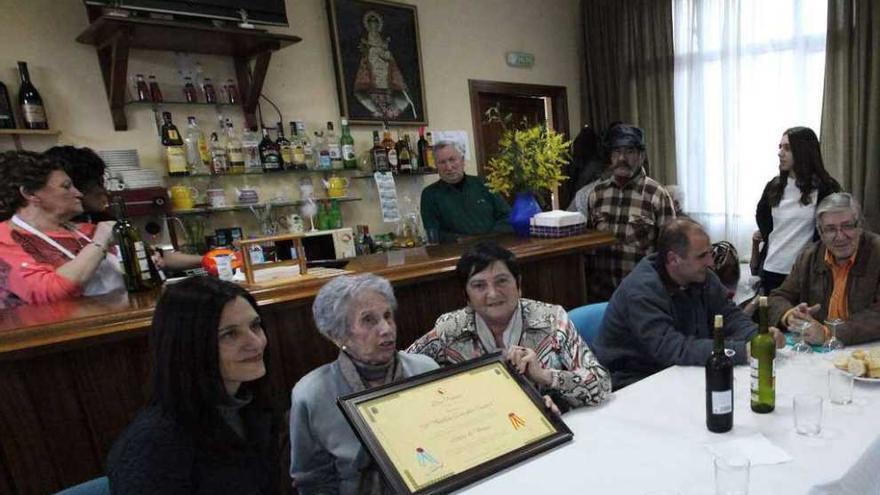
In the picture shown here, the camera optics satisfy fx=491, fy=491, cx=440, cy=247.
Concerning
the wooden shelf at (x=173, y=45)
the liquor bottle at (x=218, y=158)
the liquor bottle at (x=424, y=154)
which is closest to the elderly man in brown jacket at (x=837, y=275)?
the liquor bottle at (x=424, y=154)

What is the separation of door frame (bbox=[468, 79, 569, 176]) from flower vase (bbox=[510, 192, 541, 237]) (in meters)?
1.82

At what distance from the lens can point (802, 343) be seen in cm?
164

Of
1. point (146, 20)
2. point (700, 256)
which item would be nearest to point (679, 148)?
point (700, 256)

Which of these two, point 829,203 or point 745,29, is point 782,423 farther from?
point 745,29

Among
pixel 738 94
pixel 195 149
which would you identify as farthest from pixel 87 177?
pixel 738 94

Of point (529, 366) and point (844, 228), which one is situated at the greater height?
point (844, 228)

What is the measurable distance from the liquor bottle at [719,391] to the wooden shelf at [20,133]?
315cm

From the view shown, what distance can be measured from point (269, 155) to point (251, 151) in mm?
132

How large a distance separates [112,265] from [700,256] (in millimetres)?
2198

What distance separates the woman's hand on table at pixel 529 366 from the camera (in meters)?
1.35

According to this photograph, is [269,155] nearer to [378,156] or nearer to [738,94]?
[378,156]

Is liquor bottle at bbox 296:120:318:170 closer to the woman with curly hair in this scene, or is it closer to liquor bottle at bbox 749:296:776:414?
the woman with curly hair

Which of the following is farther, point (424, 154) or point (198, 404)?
point (424, 154)

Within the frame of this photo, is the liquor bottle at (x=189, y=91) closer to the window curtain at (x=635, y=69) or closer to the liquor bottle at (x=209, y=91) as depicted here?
the liquor bottle at (x=209, y=91)
